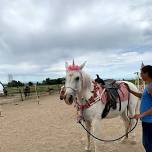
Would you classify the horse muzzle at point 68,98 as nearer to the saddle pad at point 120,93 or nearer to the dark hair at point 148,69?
the saddle pad at point 120,93

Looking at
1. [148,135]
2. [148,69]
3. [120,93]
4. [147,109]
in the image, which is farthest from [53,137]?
[148,69]

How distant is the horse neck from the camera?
6.06 meters

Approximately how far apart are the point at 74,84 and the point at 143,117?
154 centimetres

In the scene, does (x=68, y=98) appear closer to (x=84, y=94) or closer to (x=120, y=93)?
(x=84, y=94)

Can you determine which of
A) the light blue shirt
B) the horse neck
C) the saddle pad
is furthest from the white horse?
the light blue shirt

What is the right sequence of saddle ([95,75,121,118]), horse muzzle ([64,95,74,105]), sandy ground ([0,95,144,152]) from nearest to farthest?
horse muzzle ([64,95,74,105]) < saddle ([95,75,121,118]) < sandy ground ([0,95,144,152])

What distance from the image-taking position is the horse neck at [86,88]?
239 inches

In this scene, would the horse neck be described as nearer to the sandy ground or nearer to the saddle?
the saddle

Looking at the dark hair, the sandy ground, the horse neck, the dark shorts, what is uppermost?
the dark hair

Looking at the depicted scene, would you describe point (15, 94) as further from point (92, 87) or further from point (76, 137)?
point (92, 87)

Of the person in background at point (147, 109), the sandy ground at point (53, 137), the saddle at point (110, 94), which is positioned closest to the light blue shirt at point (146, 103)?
the person in background at point (147, 109)

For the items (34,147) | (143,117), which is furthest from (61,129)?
(143,117)

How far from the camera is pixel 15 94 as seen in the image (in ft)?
114

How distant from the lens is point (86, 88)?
614 cm
